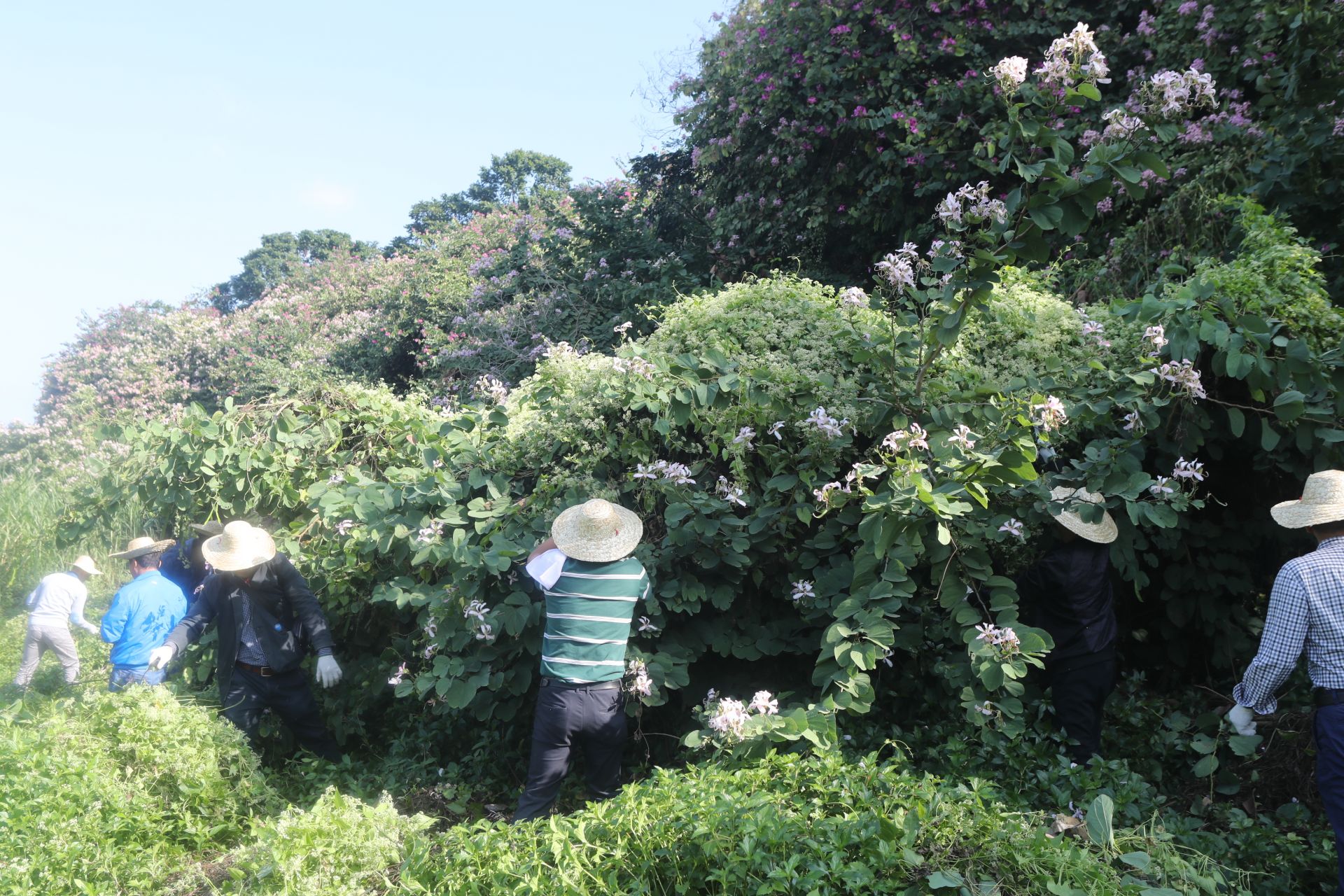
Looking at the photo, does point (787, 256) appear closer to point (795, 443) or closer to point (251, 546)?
point (795, 443)

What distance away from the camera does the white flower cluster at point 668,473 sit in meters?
3.99

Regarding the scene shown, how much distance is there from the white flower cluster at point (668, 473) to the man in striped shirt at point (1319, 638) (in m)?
2.29

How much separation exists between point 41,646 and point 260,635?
3.74 meters

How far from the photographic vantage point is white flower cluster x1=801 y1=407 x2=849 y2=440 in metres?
3.83

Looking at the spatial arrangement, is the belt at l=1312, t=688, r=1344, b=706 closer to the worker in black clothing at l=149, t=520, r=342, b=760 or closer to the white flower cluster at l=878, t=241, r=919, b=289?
the white flower cluster at l=878, t=241, r=919, b=289

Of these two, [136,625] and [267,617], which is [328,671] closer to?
[267,617]

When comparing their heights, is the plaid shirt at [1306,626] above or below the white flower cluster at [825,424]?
below

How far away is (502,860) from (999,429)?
7.91ft

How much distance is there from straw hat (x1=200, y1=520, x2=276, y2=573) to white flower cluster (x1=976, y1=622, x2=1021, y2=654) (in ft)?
12.3

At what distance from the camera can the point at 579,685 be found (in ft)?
12.4

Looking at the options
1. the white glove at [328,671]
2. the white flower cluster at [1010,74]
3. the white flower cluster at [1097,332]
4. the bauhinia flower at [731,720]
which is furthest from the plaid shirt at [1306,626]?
the white glove at [328,671]

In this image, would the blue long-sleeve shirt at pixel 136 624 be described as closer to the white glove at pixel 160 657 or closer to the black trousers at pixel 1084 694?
the white glove at pixel 160 657

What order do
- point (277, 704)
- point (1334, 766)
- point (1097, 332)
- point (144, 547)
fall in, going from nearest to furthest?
point (1334, 766) → point (1097, 332) → point (277, 704) → point (144, 547)

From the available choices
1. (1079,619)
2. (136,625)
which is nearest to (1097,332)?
(1079,619)
